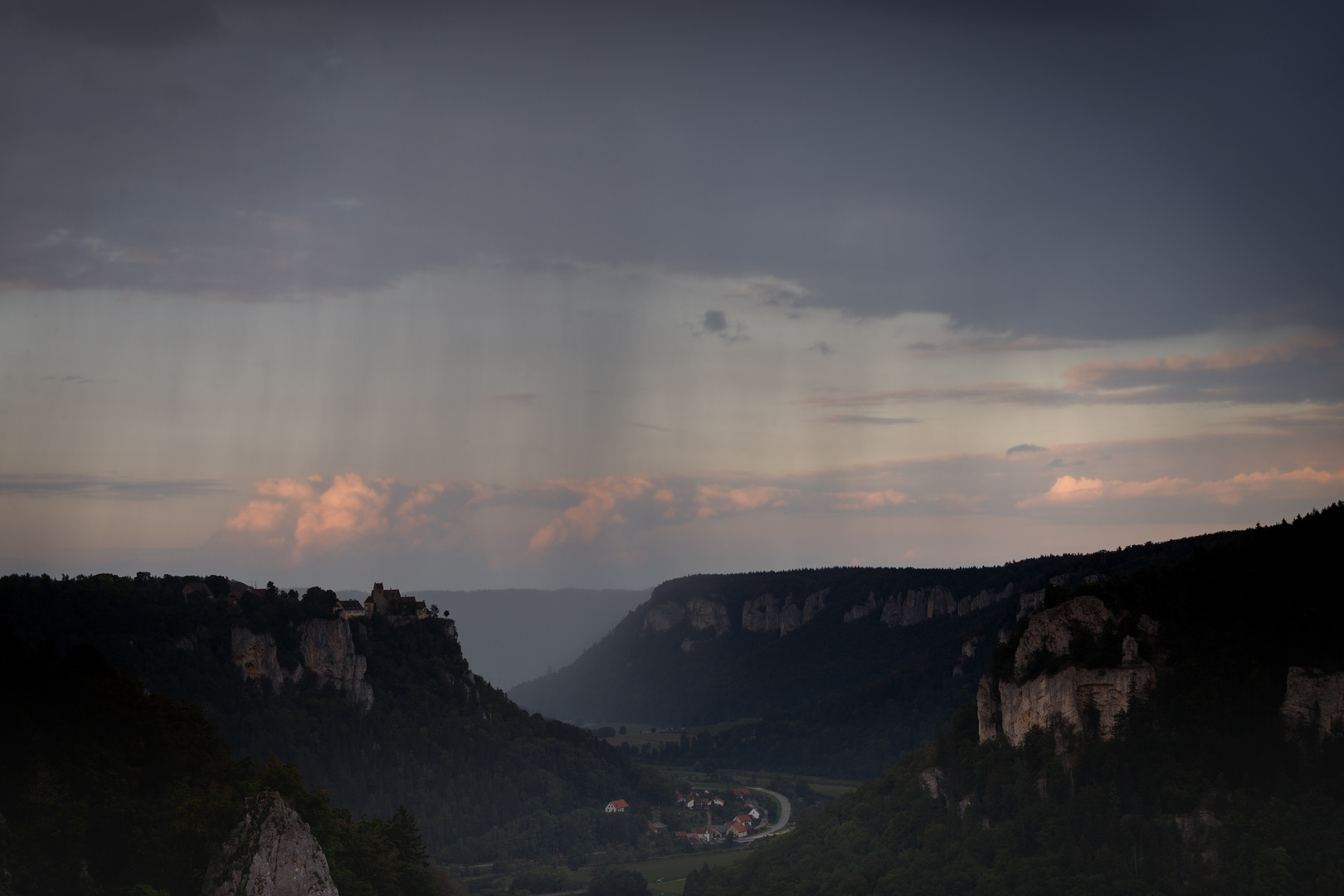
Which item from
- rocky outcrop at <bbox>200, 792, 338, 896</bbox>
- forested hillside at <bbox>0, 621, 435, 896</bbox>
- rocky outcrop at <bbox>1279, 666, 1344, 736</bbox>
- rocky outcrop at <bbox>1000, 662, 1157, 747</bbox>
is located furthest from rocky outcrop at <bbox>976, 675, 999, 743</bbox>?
rocky outcrop at <bbox>200, 792, 338, 896</bbox>

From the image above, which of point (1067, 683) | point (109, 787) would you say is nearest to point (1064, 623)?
point (1067, 683)

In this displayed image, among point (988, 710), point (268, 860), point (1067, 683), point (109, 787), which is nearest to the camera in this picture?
point (268, 860)

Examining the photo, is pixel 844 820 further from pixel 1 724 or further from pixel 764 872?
pixel 1 724

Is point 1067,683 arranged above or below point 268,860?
above

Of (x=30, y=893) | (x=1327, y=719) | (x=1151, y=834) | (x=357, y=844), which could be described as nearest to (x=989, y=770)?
(x=1151, y=834)

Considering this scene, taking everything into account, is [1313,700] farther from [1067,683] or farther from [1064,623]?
[1064,623]

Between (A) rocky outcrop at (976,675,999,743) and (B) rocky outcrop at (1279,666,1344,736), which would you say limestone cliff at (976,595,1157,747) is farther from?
(B) rocky outcrop at (1279,666,1344,736)
